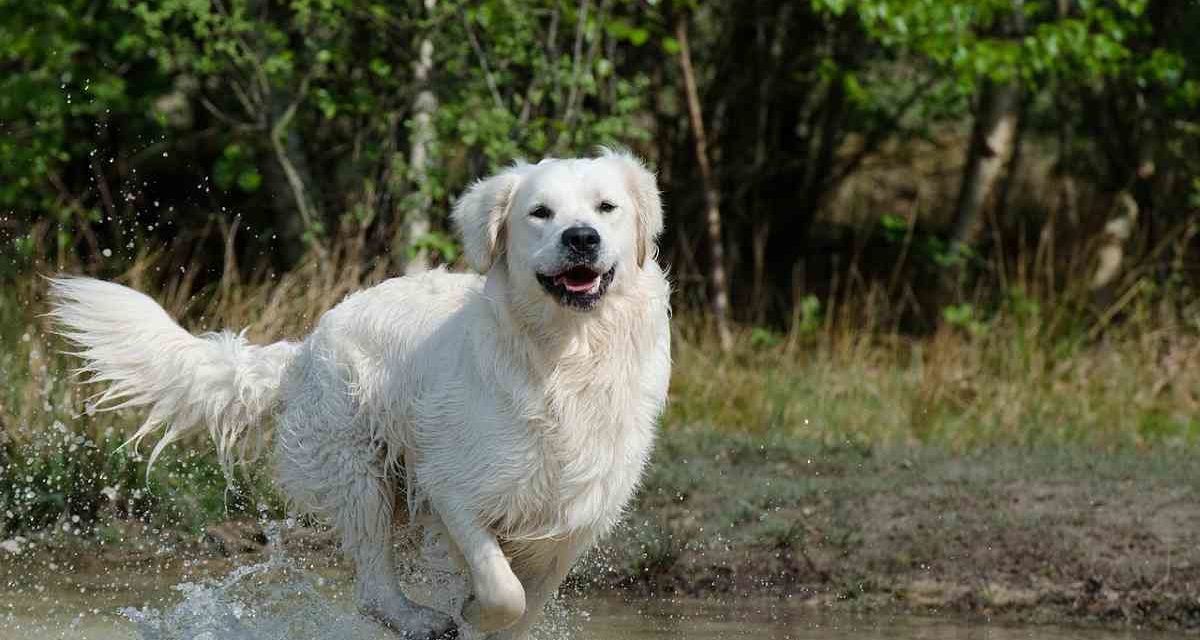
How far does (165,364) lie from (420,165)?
15.5 feet

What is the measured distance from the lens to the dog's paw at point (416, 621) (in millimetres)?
4754

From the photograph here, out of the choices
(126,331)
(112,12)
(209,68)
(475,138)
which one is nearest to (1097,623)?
(126,331)

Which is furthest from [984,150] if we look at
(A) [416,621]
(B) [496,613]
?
(B) [496,613]

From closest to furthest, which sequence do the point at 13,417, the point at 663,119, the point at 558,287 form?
the point at 558,287
the point at 13,417
the point at 663,119

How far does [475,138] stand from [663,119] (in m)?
4.45

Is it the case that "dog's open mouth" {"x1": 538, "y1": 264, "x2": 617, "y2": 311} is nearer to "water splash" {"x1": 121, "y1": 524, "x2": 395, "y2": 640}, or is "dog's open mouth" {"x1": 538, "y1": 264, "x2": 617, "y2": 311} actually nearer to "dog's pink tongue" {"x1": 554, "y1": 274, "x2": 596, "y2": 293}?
"dog's pink tongue" {"x1": 554, "y1": 274, "x2": 596, "y2": 293}

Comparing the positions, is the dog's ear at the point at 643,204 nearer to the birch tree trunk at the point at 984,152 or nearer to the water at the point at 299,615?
the water at the point at 299,615

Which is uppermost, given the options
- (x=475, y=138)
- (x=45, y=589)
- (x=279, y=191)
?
(x=475, y=138)

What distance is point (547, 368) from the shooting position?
4.58 m

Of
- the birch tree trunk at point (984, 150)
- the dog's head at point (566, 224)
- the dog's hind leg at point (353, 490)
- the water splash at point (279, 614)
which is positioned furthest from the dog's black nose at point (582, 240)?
the birch tree trunk at point (984, 150)

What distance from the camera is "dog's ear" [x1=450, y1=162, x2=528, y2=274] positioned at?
466 centimetres

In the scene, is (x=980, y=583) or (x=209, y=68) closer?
(x=980, y=583)

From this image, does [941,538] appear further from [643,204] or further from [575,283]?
[575,283]

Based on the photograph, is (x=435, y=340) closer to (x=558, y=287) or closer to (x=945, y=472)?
(x=558, y=287)
